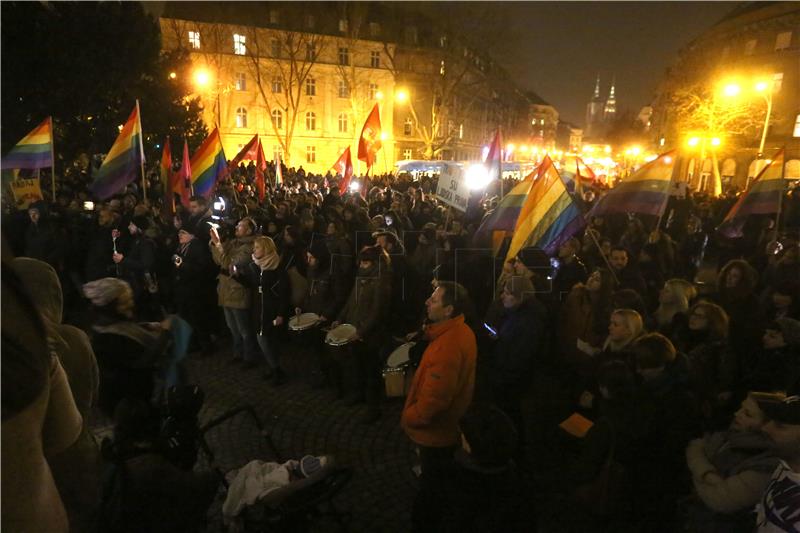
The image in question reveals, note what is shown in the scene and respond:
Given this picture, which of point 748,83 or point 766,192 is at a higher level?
point 748,83

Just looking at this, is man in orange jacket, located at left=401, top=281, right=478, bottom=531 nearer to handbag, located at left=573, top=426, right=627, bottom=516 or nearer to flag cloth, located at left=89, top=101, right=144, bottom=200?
handbag, located at left=573, top=426, right=627, bottom=516

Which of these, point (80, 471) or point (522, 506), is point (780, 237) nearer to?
point (522, 506)

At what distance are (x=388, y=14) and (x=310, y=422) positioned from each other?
5105 cm

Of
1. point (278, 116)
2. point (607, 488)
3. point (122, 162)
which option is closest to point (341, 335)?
point (607, 488)

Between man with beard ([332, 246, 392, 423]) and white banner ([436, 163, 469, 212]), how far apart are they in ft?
10.3

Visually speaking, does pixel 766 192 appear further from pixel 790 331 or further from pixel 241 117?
pixel 241 117

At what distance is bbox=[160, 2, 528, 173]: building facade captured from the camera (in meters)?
37.3

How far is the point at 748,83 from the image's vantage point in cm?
4066

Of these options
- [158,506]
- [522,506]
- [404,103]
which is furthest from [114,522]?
[404,103]

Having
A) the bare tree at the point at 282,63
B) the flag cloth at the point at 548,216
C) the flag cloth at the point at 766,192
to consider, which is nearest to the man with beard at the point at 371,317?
the flag cloth at the point at 548,216

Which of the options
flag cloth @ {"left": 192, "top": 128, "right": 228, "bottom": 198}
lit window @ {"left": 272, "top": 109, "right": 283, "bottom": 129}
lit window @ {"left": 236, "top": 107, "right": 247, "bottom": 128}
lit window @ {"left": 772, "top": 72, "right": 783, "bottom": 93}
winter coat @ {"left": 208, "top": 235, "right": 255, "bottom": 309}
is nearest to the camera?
winter coat @ {"left": 208, "top": 235, "right": 255, "bottom": 309}

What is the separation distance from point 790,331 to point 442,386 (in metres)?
3.05

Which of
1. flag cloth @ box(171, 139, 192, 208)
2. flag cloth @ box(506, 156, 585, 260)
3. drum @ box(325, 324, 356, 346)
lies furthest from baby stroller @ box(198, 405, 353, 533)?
flag cloth @ box(171, 139, 192, 208)

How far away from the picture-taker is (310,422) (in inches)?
213
